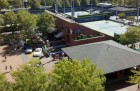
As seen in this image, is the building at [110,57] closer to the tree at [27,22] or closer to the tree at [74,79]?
the tree at [74,79]

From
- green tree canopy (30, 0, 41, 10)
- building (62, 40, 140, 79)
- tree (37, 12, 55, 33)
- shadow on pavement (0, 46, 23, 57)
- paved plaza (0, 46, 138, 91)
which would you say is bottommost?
paved plaza (0, 46, 138, 91)

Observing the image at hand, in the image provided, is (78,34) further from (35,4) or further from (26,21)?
(35,4)

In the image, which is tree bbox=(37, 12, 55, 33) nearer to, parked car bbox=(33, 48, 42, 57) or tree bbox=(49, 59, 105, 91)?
parked car bbox=(33, 48, 42, 57)

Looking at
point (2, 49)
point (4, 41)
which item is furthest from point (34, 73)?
point (4, 41)

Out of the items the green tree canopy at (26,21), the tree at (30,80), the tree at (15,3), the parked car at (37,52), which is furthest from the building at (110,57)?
the tree at (15,3)

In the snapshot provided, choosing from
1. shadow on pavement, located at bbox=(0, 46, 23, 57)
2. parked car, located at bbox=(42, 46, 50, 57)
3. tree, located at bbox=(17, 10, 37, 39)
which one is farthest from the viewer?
tree, located at bbox=(17, 10, 37, 39)

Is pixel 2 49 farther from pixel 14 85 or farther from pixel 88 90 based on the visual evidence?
pixel 88 90

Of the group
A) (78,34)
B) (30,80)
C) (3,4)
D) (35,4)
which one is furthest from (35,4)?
(30,80)

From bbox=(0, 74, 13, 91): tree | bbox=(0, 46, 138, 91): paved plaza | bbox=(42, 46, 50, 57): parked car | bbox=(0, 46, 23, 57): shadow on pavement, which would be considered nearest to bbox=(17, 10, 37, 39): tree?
bbox=(0, 46, 23, 57): shadow on pavement
